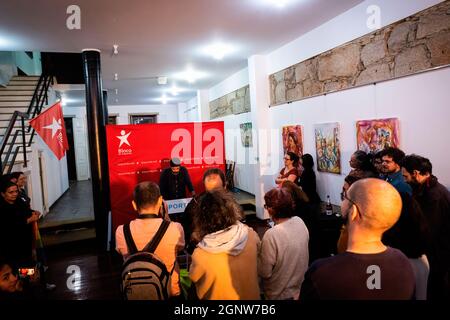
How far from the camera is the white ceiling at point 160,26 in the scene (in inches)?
144

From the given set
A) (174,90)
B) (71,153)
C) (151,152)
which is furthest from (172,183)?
(71,153)

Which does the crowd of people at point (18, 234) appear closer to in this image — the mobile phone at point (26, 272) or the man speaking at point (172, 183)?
the mobile phone at point (26, 272)

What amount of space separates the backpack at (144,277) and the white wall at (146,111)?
13.5 meters

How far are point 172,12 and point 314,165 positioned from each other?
3.10 m

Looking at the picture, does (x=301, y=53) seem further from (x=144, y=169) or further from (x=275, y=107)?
(x=144, y=169)

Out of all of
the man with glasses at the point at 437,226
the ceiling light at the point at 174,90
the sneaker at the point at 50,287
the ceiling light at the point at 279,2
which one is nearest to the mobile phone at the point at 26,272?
the sneaker at the point at 50,287

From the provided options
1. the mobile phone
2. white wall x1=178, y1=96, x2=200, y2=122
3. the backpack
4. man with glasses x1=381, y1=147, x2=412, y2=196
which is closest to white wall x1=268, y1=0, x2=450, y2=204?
man with glasses x1=381, y1=147, x2=412, y2=196

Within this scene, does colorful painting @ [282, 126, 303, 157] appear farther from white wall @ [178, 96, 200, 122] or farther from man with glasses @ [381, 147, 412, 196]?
white wall @ [178, 96, 200, 122]

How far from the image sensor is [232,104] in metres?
8.68

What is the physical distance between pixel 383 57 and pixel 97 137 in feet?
14.6

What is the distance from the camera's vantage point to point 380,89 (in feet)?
12.1

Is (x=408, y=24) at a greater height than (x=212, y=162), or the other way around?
(x=408, y=24)

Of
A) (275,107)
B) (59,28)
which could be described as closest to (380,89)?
(275,107)

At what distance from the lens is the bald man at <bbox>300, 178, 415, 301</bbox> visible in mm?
1153
